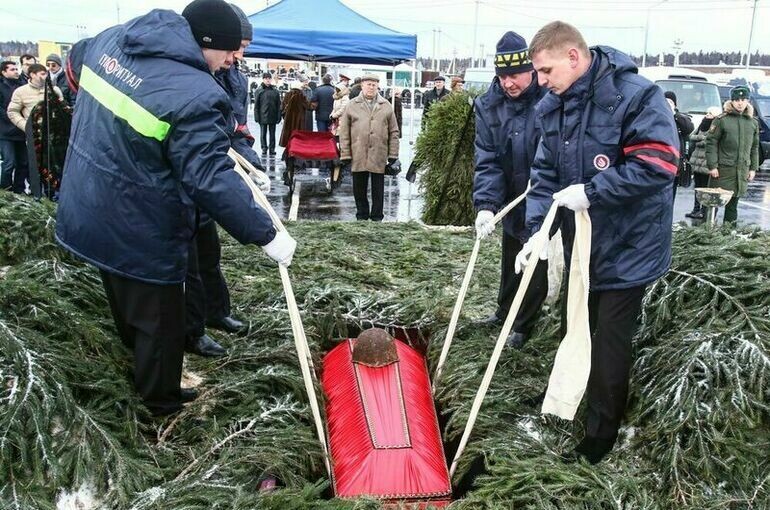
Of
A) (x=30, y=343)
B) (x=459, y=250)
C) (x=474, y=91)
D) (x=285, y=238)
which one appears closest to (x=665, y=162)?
(x=285, y=238)

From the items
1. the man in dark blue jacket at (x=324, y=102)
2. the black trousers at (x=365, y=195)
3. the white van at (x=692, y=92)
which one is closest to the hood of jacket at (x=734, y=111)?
the black trousers at (x=365, y=195)

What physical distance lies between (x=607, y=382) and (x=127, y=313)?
2.11 m

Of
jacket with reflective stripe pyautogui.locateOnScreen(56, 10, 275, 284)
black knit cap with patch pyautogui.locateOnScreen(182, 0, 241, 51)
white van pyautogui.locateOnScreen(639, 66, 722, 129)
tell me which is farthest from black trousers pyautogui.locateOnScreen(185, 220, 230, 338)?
white van pyautogui.locateOnScreen(639, 66, 722, 129)

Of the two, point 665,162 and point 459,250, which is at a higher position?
point 665,162

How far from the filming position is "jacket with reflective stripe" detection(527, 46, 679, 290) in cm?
292

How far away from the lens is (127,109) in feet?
9.75

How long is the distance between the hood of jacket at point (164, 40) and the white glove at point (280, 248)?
764 mm

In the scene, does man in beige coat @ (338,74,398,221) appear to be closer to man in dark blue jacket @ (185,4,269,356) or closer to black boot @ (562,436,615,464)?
man in dark blue jacket @ (185,4,269,356)

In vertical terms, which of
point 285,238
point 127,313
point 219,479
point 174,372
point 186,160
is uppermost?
point 186,160

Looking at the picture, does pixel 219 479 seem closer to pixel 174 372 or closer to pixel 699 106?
pixel 174 372

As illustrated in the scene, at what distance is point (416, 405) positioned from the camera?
11.9 ft

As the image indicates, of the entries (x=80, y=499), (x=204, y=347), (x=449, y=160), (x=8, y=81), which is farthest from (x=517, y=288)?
(x=8, y=81)

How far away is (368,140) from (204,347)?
560 cm

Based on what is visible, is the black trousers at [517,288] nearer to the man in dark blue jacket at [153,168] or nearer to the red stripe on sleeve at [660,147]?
the red stripe on sleeve at [660,147]
